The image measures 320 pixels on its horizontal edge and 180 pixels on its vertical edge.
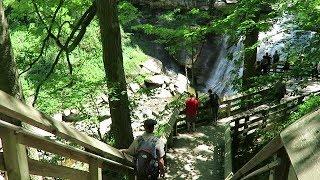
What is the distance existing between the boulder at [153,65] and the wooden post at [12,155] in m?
22.6

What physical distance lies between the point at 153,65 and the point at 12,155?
23.4 m

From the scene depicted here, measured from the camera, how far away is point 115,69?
25.6 feet

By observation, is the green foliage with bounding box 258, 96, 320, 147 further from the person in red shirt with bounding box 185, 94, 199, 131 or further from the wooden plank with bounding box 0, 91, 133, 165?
the wooden plank with bounding box 0, 91, 133, 165

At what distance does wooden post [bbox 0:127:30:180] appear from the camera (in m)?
2.51

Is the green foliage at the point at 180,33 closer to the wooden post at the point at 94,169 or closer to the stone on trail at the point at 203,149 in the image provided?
the stone on trail at the point at 203,149

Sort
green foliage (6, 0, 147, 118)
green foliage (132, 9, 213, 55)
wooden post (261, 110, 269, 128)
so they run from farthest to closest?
green foliage (132, 9, 213, 55), wooden post (261, 110, 269, 128), green foliage (6, 0, 147, 118)

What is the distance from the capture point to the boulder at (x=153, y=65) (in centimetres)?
2523

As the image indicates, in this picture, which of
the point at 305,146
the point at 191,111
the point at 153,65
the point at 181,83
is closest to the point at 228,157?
the point at 191,111

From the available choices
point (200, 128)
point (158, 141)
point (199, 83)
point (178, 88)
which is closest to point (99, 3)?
point (158, 141)

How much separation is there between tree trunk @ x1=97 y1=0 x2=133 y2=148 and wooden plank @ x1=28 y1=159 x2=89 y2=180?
408 cm

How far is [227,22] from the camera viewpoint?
11289 millimetres

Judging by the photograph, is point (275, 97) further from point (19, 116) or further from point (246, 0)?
point (19, 116)

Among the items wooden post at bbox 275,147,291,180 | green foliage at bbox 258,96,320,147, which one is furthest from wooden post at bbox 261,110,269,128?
wooden post at bbox 275,147,291,180

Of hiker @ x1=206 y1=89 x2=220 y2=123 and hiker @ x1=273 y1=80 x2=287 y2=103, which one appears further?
hiker @ x1=206 y1=89 x2=220 y2=123
